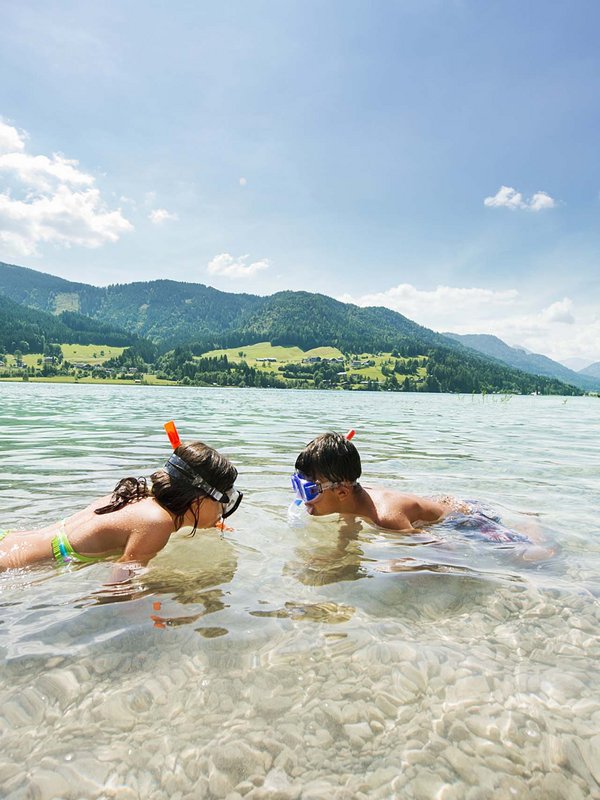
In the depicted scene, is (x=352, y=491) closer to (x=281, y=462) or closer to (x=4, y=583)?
(x=4, y=583)

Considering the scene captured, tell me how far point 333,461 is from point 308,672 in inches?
118

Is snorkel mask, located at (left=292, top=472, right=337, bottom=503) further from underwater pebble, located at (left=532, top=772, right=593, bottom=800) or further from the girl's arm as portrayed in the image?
underwater pebble, located at (left=532, top=772, right=593, bottom=800)

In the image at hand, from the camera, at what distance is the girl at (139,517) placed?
5102 millimetres

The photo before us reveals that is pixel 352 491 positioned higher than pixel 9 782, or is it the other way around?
pixel 352 491

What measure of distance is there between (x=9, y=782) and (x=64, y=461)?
10824mm

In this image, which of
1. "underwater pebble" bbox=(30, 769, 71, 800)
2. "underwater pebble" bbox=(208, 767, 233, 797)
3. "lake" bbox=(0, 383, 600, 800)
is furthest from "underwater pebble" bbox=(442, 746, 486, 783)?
"underwater pebble" bbox=(30, 769, 71, 800)

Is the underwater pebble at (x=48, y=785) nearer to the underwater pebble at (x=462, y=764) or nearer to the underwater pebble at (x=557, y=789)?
the underwater pebble at (x=462, y=764)

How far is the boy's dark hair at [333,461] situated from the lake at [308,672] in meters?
0.97

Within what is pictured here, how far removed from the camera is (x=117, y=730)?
277 cm

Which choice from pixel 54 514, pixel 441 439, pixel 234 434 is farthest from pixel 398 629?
pixel 441 439

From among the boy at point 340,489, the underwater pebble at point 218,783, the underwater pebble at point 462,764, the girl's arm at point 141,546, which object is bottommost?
the underwater pebble at point 218,783

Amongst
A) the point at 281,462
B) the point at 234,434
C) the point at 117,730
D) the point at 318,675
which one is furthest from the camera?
the point at 234,434

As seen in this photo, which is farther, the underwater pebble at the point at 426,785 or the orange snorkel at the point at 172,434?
the orange snorkel at the point at 172,434

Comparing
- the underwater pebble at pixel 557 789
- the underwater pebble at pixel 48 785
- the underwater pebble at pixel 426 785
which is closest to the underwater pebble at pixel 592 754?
the underwater pebble at pixel 557 789
